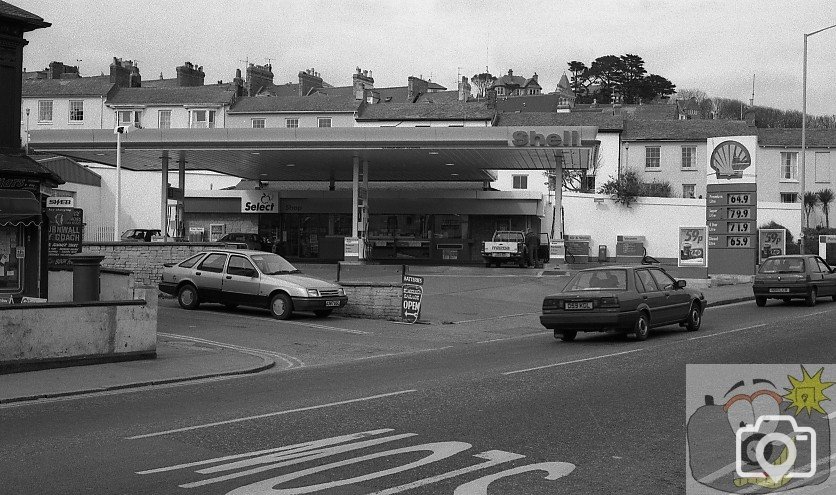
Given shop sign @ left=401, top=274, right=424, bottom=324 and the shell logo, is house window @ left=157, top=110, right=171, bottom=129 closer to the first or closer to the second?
the shell logo


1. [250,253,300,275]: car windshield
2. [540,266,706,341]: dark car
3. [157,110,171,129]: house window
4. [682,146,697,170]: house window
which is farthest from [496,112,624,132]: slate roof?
[540,266,706,341]: dark car

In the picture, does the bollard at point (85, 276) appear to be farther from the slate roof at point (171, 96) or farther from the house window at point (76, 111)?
the house window at point (76, 111)

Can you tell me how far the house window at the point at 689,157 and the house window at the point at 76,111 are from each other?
1652 inches

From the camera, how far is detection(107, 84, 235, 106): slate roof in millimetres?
65125

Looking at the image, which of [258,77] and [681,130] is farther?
[258,77]

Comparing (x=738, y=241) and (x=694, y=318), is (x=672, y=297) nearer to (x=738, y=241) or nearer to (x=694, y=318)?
(x=694, y=318)

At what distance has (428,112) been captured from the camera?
6222cm

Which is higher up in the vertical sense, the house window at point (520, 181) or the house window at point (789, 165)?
the house window at point (789, 165)

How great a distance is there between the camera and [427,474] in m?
7.38

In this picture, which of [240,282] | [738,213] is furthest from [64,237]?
[738,213]

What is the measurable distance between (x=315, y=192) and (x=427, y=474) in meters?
46.6

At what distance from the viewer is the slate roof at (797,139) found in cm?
6194

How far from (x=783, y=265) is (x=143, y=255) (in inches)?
779

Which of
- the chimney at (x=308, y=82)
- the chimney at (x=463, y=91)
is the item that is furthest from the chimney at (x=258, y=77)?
the chimney at (x=463, y=91)
